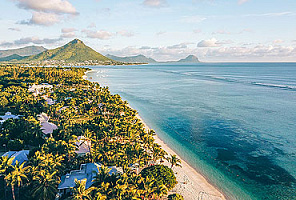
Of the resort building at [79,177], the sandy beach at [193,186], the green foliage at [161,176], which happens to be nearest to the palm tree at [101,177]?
the resort building at [79,177]

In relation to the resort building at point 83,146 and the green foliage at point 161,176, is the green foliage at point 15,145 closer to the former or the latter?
the resort building at point 83,146

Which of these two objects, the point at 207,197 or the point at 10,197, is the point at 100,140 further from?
the point at 207,197

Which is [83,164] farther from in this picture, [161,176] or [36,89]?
[36,89]

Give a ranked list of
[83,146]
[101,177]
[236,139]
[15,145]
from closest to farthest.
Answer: [101,177], [15,145], [83,146], [236,139]

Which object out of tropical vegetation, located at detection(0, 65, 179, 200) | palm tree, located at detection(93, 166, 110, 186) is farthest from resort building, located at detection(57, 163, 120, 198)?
tropical vegetation, located at detection(0, 65, 179, 200)

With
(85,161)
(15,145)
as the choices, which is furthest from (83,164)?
(15,145)

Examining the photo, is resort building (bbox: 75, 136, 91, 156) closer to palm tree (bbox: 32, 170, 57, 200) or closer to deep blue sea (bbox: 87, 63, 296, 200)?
palm tree (bbox: 32, 170, 57, 200)
